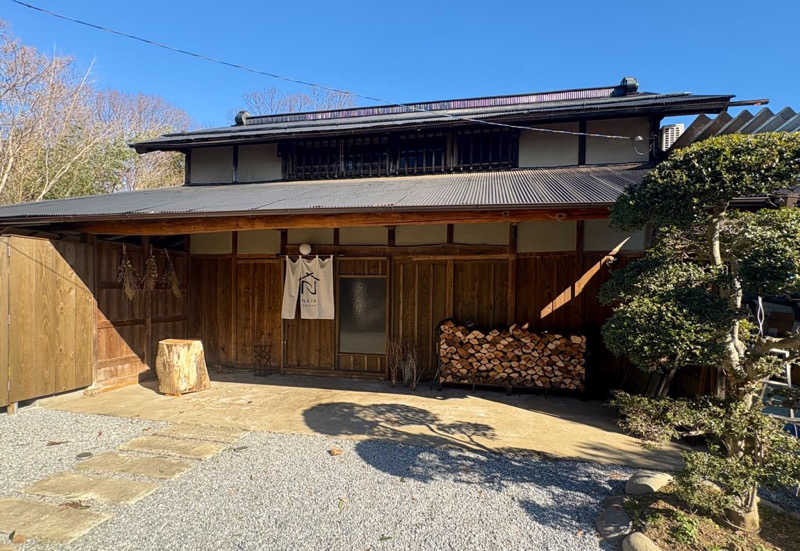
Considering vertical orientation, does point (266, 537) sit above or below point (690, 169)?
below

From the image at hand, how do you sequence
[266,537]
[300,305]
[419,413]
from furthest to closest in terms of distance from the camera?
1. [300,305]
2. [419,413]
3. [266,537]

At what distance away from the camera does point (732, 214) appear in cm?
293

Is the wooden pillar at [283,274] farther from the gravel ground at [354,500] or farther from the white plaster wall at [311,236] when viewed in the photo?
the gravel ground at [354,500]

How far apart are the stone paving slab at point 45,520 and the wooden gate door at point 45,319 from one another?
2422 millimetres

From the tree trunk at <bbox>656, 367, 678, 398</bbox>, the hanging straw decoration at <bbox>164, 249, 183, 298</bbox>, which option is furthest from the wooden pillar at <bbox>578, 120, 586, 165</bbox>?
the hanging straw decoration at <bbox>164, 249, 183, 298</bbox>

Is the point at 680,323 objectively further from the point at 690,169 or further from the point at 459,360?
the point at 459,360

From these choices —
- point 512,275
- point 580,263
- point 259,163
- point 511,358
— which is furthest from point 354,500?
point 259,163

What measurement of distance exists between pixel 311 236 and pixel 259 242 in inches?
40.1

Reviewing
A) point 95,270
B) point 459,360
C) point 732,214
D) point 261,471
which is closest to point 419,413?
point 459,360

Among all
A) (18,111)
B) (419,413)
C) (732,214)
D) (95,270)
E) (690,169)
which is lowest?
(419,413)

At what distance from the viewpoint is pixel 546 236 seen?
241 inches

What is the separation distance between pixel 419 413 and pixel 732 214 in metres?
3.69

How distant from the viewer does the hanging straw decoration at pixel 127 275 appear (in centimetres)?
610

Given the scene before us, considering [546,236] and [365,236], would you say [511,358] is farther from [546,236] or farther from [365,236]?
[365,236]
